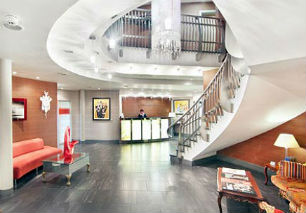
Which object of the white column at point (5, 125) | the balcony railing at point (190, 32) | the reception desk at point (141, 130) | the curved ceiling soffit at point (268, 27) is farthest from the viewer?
the reception desk at point (141, 130)

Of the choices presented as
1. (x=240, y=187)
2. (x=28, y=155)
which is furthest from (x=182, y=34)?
(x=28, y=155)

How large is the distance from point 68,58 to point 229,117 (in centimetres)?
413

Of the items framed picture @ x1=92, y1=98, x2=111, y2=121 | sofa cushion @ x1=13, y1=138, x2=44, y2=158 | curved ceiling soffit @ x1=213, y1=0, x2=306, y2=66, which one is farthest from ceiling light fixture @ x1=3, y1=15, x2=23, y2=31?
framed picture @ x1=92, y1=98, x2=111, y2=121

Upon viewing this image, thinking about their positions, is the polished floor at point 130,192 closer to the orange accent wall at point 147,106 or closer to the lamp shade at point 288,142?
the lamp shade at point 288,142

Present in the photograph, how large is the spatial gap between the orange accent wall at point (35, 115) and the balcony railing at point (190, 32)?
3.46m

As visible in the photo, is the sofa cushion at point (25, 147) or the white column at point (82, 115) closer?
the sofa cushion at point (25, 147)

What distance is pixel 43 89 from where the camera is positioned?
6016mm

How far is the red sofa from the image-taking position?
3955 mm

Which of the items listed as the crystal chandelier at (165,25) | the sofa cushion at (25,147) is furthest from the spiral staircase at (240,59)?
the sofa cushion at (25,147)

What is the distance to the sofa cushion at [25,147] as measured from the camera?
4551mm

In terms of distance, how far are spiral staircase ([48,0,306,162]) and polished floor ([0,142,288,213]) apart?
1.10 meters

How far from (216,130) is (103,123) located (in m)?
6.31

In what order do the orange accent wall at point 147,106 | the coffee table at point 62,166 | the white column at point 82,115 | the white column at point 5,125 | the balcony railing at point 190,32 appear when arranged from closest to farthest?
1. the white column at point 5,125
2. the coffee table at point 62,166
3. the balcony railing at point 190,32
4. the white column at point 82,115
5. the orange accent wall at point 147,106

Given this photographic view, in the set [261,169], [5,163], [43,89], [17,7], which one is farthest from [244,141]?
[43,89]
